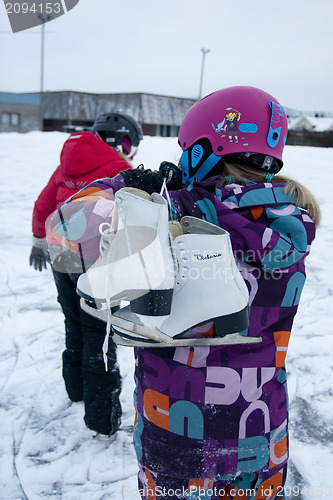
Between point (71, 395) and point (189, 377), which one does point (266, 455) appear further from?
point (71, 395)

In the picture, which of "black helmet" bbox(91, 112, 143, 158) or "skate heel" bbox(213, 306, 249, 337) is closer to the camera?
"skate heel" bbox(213, 306, 249, 337)

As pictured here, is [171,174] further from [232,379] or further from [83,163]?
[83,163]

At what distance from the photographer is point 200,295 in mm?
897

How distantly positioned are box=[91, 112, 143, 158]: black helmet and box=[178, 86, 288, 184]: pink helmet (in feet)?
5.14

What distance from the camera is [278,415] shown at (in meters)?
1.23

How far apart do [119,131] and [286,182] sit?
191 cm

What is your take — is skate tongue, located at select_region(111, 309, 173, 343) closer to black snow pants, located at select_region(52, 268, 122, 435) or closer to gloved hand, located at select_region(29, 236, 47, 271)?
black snow pants, located at select_region(52, 268, 122, 435)

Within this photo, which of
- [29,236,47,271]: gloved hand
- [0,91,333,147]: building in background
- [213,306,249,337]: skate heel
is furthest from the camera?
[0,91,333,147]: building in background

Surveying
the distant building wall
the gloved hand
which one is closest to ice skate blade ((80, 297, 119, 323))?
the gloved hand

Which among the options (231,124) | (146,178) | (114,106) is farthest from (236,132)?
(114,106)

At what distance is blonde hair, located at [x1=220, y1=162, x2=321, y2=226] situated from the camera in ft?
3.67

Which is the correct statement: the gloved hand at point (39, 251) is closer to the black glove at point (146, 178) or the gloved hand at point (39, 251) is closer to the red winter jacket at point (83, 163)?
the red winter jacket at point (83, 163)

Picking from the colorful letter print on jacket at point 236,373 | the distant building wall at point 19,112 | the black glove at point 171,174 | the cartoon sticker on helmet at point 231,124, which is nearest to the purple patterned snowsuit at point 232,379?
the colorful letter print on jacket at point 236,373

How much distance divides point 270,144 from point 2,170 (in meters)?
9.08
